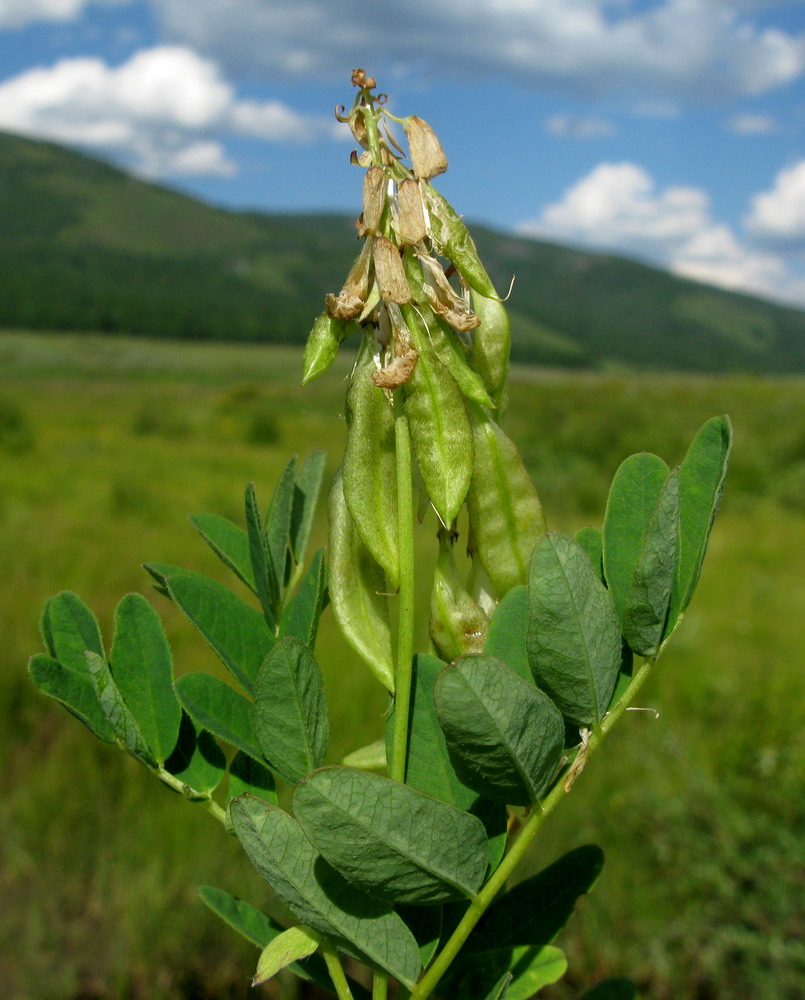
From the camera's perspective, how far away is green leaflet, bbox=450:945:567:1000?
693mm

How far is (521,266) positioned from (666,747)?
145m

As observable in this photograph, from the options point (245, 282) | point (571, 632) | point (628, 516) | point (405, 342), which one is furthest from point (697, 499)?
point (245, 282)

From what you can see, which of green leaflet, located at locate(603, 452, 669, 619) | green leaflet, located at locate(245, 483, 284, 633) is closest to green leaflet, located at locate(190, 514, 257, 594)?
green leaflet, located at locate(245, 483, 284, 633)

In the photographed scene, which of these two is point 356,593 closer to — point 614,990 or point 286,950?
point 286,950

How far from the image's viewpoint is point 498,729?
0.53 meters

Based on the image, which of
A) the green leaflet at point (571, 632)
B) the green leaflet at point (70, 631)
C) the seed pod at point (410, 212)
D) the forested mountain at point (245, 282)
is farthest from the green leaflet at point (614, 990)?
the forested mountain at point (245, 282)

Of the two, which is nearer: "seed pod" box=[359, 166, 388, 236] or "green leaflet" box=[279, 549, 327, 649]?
"seed pod" box=[359, 166, 388, 236]

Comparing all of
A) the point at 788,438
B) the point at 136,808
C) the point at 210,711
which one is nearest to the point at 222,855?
the point at 136,808

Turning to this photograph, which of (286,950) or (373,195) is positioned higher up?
(373,195)

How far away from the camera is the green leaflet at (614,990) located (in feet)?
2.56

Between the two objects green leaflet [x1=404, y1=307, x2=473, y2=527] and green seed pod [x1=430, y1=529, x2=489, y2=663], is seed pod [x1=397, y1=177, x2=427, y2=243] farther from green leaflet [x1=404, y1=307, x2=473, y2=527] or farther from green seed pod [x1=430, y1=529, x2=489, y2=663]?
green seed pod [x1=430, y1=529, x2=489, y2=663]

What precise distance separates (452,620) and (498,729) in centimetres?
16

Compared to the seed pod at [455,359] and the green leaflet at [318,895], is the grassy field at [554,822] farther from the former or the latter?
the green leaflet at [318,895]

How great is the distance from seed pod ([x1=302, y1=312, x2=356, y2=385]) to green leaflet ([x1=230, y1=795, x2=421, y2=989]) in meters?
0.31
